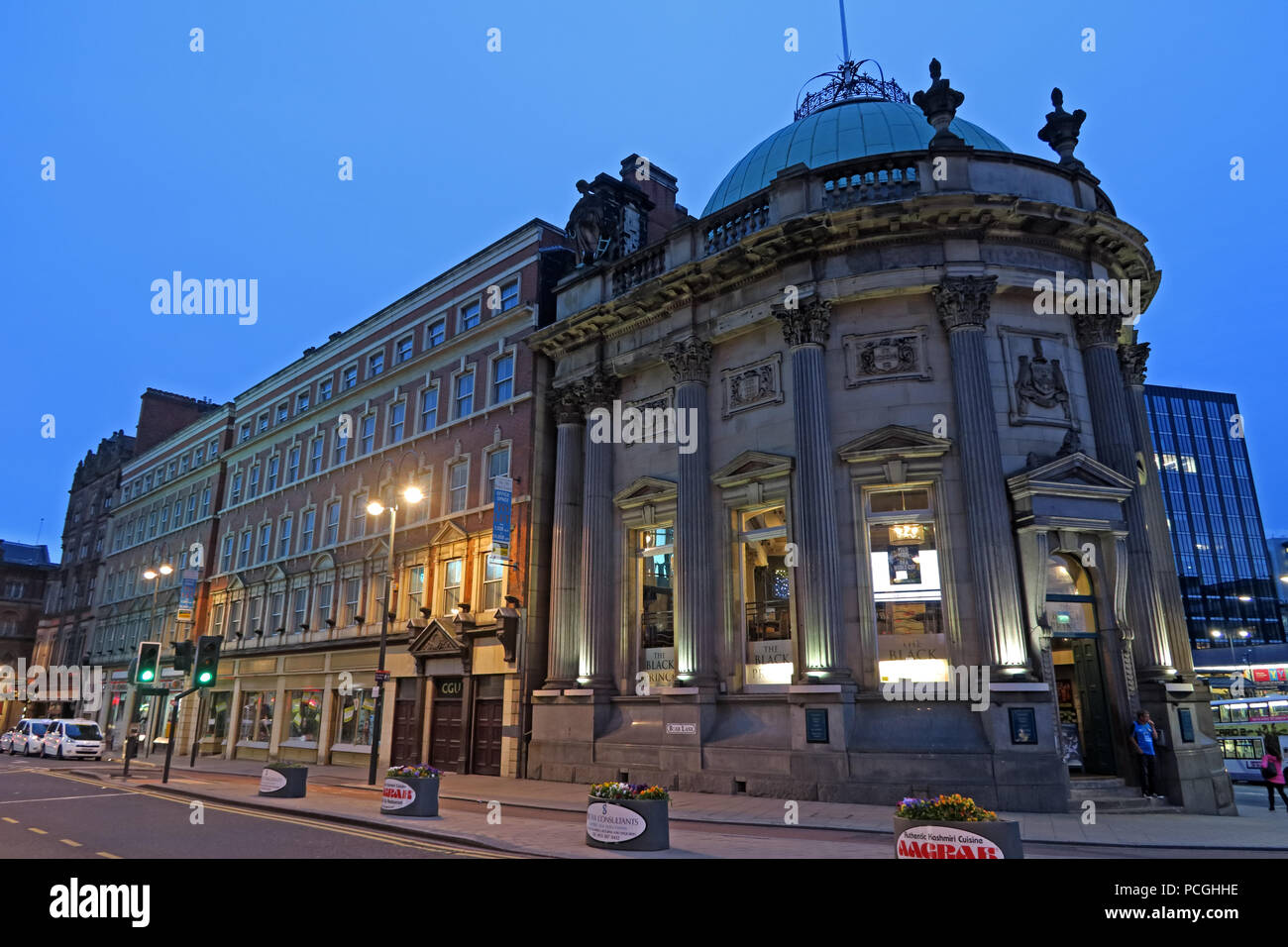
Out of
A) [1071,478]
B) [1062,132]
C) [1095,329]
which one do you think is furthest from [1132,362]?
[1062,132]

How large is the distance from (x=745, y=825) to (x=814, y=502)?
782 cm

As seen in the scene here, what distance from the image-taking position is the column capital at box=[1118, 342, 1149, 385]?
73.2 feet

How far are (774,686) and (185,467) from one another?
46.9 m

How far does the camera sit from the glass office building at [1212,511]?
107 meters

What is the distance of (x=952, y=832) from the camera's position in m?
8.84

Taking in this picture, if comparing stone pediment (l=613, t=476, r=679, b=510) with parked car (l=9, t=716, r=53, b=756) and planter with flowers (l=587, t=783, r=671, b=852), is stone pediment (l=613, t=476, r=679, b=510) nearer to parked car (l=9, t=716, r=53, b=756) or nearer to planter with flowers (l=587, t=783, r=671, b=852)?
planter with flowers (l=587, t=783, r=671, b=852)

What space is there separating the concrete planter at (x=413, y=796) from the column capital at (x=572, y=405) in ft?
45.6

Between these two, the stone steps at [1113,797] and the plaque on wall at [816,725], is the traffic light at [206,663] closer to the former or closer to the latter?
the plaque on wall at [816,725]

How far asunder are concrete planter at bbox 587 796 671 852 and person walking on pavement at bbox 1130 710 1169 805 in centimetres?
1160

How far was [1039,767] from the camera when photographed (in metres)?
16.3

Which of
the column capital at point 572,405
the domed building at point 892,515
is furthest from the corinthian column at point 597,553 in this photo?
the column capital at point 572,405

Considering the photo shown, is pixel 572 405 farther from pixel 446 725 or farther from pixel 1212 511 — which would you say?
pixel 1212 511

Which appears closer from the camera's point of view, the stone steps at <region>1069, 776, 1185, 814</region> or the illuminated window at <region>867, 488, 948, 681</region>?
the stone steps at <region>1069, 776, 1185, 814</region>

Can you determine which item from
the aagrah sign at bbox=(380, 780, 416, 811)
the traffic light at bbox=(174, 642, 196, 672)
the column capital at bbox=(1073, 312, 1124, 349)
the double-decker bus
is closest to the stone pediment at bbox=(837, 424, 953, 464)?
the column capital at bbox=(1073, 312, 1124, 349)
